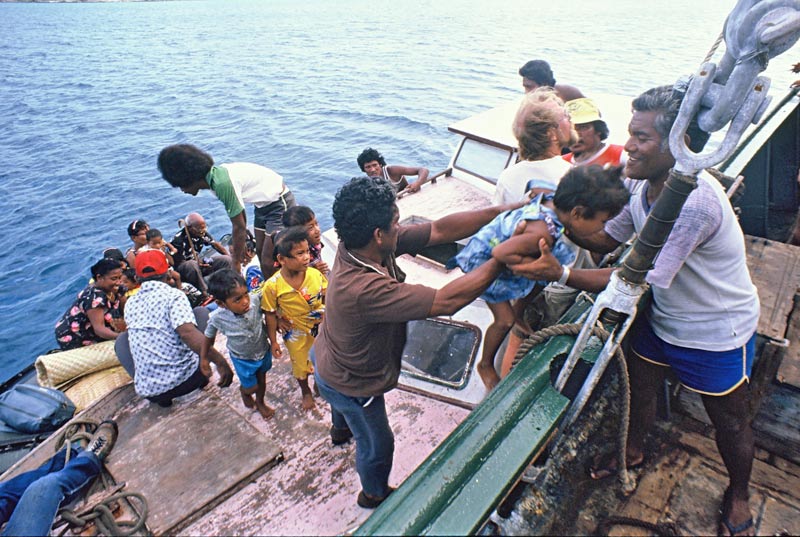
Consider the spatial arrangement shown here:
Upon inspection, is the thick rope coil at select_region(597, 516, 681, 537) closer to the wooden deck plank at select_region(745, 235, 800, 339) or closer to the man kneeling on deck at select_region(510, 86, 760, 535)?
the man kneeling on deck at select_region(510, 86, 760, 535)

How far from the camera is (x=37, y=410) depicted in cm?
440

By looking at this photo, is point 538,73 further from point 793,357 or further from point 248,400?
point 248,400

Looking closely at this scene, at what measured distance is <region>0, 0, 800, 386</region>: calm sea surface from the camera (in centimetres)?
1285

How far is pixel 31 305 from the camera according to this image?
1007 centimetres

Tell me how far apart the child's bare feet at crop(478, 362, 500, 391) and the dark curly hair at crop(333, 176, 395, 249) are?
1414 millimetres

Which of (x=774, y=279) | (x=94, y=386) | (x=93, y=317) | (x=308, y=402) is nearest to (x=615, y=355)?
(x=774, y=279)

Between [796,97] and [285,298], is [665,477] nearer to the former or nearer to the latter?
[285,298]

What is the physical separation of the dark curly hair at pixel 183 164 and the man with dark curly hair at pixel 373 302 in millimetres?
2639

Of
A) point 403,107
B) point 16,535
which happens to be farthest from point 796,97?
point 403,107

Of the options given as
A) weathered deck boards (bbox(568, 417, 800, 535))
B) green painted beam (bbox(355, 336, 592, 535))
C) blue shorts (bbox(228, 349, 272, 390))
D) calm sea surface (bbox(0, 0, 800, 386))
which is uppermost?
green painted beam (bbox(355, 336, 592, 535))

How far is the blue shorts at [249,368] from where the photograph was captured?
353 cm

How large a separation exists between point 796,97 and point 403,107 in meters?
20.1

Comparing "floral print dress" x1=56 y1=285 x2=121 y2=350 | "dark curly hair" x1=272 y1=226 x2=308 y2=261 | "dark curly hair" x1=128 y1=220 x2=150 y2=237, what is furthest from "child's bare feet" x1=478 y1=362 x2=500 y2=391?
"dark curly hair" x1=128 y1=220 x2=150 y2=237

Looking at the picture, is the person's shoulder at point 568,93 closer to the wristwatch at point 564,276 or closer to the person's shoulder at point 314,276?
the person's shoulder at point 314,276
